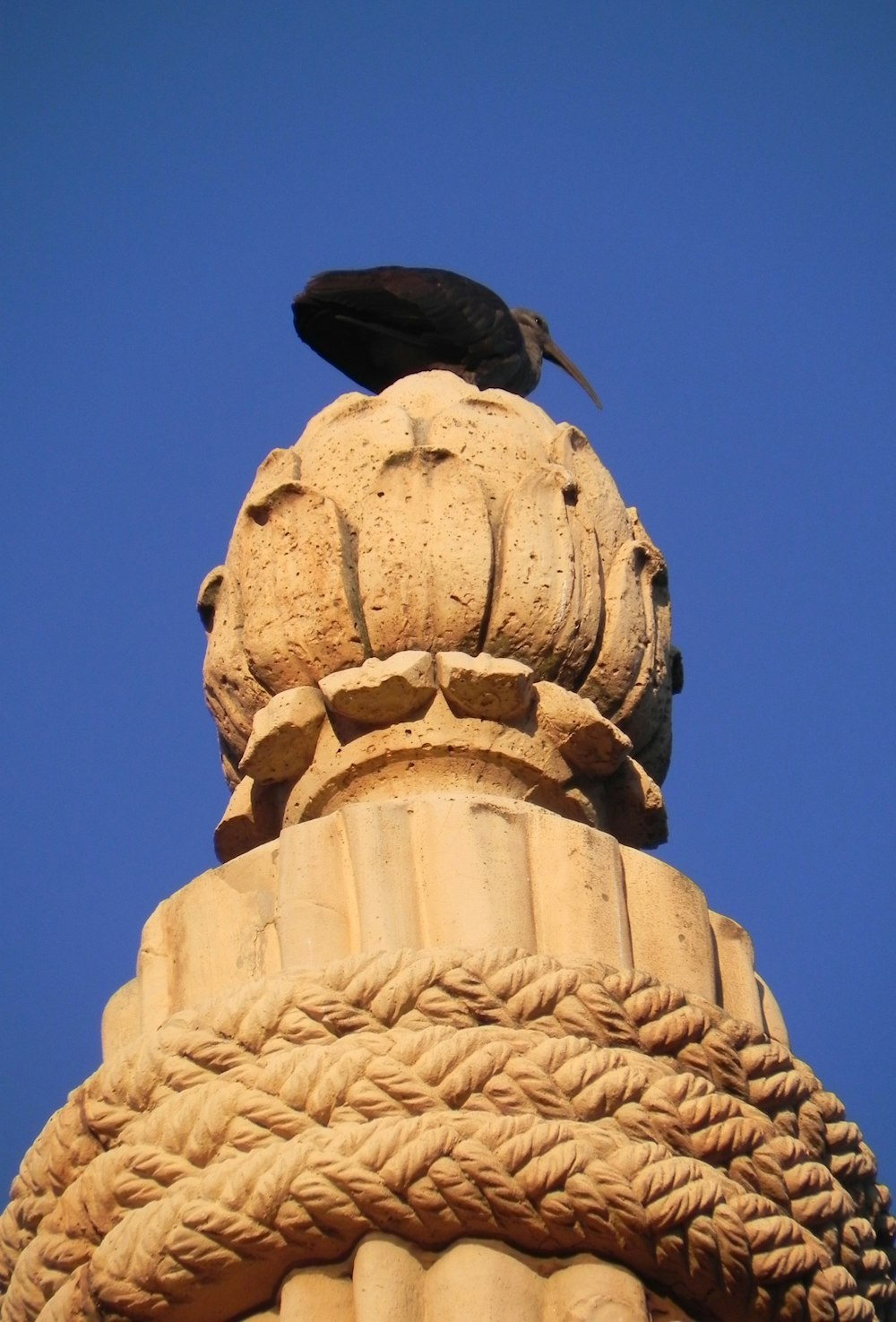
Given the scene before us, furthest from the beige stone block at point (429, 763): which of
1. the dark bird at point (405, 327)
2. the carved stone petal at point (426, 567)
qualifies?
the dark bird at point (405, 327)

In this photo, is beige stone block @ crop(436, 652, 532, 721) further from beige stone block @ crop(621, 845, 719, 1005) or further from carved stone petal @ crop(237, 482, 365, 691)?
beige stone block @ crop(621, 845, 719, 1005)

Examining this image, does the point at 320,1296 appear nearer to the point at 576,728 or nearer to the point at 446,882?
the point at 446,882

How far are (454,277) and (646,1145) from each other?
383cm

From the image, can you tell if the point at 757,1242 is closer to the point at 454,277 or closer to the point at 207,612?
the point at 207,612

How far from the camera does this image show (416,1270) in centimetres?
363

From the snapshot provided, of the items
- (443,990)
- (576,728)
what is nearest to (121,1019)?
(443,990)

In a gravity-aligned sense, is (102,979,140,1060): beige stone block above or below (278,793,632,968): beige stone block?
below

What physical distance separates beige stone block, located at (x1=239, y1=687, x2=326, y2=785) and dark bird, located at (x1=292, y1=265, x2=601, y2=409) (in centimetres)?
231

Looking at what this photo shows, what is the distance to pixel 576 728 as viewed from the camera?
177 inches

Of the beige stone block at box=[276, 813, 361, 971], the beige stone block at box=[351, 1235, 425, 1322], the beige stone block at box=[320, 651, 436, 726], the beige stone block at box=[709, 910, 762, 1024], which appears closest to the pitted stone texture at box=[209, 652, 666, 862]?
the beige stone block at box=[320, 651, 436, 726]

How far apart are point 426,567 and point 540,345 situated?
4.22 meters

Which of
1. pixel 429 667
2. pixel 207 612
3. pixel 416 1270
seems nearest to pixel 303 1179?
pixel 416 1270

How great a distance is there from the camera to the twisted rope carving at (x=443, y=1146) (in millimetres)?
3621

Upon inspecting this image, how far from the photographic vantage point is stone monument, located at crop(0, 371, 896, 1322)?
3641 millimetres
